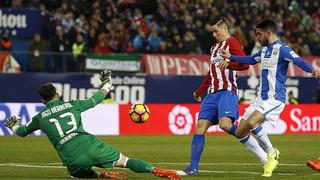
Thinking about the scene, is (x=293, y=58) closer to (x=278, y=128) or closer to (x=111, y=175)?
(x=111, y=175)

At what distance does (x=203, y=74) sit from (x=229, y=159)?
1334 cm

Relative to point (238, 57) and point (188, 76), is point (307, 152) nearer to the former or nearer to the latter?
point (238, 57)

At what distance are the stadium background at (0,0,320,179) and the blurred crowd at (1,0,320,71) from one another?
4cm

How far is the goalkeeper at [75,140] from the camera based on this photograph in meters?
12.8

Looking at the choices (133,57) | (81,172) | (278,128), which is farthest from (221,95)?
(133,57)

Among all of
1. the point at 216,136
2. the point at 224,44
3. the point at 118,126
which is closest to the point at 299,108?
the point at 216,136

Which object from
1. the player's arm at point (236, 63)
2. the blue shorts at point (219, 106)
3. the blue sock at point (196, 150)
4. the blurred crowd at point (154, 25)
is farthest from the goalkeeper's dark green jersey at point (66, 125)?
the blurred crowd at point (154, 25)

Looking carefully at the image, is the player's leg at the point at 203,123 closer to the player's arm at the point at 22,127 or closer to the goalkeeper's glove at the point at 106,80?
the goalkeeper's glove at the point at 106,80

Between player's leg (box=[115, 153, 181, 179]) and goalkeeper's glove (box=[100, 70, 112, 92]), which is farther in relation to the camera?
goalkeeper's glove (box=[100, 70, 112, 92])

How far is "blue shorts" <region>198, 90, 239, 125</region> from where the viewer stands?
14.4 metres

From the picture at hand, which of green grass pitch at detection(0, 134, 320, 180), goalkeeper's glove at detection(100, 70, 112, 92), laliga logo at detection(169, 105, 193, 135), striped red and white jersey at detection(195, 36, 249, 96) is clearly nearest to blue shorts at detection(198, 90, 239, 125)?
striped red and white jersey at detection(195, 36, 249, 96)

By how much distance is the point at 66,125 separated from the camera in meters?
12.9

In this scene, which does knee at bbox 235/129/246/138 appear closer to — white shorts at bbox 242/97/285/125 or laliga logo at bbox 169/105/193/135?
white shorts at bbox 242/97/285/125

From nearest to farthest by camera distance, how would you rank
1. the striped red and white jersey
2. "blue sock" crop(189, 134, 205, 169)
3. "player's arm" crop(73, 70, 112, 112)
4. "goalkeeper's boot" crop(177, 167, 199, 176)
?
1. "player's arm" crop(73, 70, 112, 112)
2. "goalkeeper's boot" crop(177, 167, 199, 176)
3. "blue sock" crop(189, 134, 205, 169)
4. the striped red and white jersey
